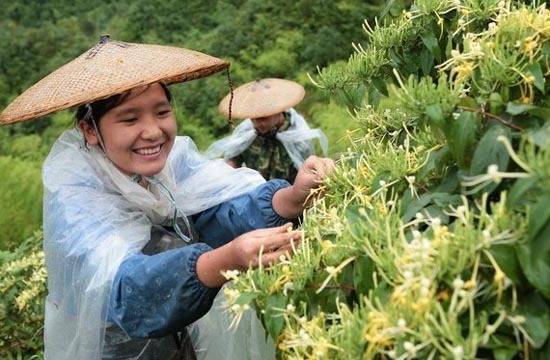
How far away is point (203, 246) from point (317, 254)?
398mm

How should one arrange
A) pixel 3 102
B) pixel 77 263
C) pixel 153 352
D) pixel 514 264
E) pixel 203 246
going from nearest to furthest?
pixel 514 264 < pixel 203 246 < pixel 77 263 < pixel 153 352 < pixel 3 102

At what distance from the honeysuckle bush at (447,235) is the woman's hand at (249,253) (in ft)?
0.19

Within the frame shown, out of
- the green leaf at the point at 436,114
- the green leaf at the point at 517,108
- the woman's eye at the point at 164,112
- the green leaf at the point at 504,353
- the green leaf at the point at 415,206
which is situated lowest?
the green leaf at the point at 504,353

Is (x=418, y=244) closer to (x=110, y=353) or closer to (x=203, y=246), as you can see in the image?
(x=203, y=246)

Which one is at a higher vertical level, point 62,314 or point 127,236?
point 127,236

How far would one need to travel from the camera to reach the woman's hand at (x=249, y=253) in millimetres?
894

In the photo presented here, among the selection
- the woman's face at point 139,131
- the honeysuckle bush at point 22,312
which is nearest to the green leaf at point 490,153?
the woman's face at point 139,131

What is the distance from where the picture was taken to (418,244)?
1.95 ft

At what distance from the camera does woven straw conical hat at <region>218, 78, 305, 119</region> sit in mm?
3678

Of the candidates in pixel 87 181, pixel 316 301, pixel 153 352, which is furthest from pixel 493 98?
pixel 153 352

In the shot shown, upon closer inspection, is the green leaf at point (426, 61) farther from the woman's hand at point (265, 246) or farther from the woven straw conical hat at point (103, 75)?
the woven straw conical hat at point (103, 75)

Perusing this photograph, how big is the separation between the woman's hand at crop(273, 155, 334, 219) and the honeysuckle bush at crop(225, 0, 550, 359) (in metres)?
0.27

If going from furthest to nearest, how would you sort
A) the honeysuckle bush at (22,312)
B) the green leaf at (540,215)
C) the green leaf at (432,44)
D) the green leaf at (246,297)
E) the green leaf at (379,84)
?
the honeysuckle bush at (22,312), the green leaf at (379,84), the green leaf at (432,44), the green leaf at (246,297), the green leaf at (540,215)

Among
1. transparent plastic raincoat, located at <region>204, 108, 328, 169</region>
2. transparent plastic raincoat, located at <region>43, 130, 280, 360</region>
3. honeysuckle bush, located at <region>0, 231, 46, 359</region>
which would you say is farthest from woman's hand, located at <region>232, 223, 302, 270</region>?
transparent plastic raincoat, located at <region>204, 108, 328, 169</region>
